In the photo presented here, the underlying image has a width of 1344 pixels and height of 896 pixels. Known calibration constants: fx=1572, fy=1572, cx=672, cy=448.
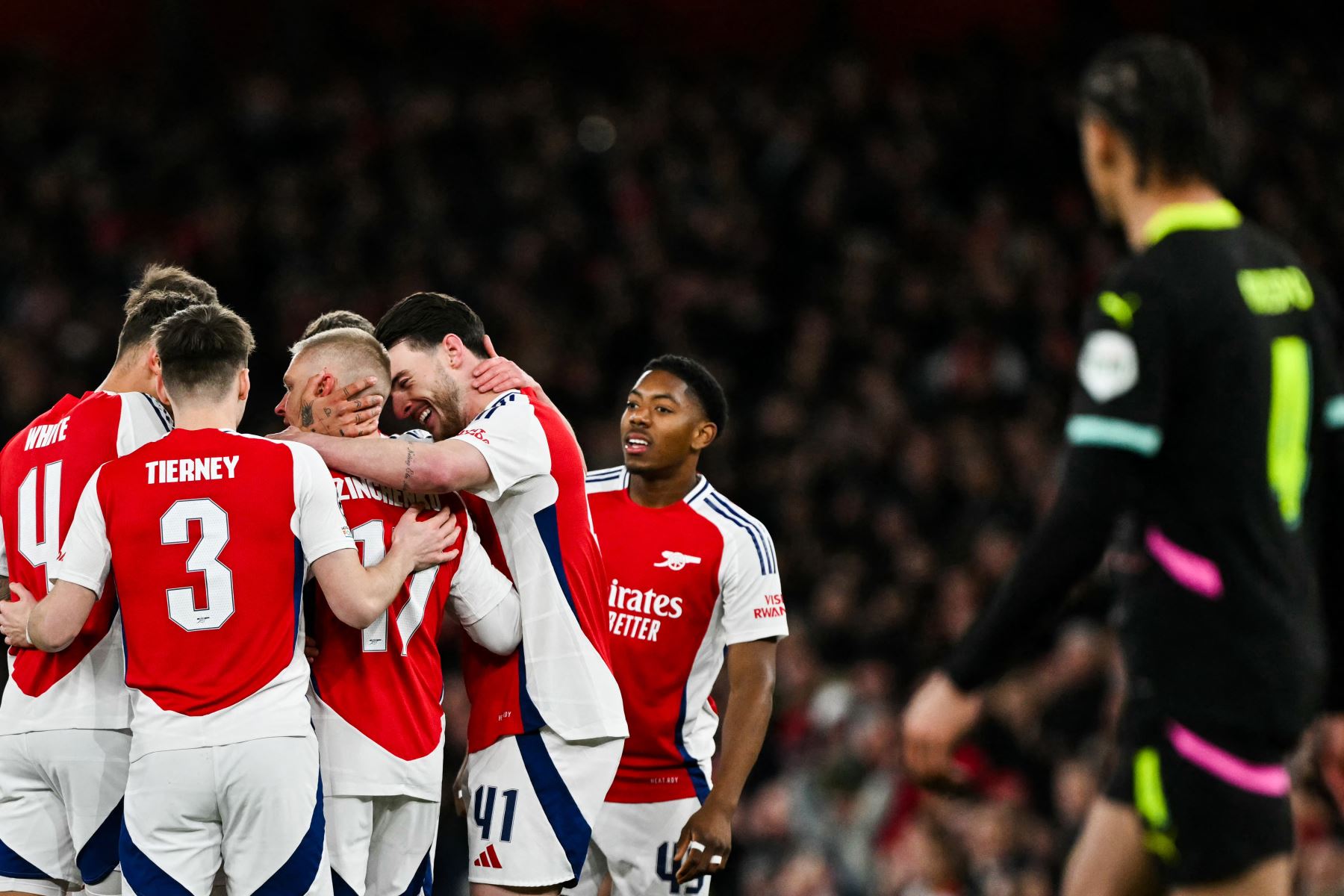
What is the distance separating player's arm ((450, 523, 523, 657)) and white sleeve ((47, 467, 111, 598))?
105 cm

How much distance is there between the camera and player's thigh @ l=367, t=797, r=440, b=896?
191 inches

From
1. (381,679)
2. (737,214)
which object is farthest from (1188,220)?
(737,214)

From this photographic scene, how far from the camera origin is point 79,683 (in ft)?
16.1

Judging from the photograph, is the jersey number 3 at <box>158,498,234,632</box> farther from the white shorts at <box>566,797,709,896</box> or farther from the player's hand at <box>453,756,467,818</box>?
the white shorts at <box>566,797,709,896</box>

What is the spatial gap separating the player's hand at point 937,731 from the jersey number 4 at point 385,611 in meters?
1.98

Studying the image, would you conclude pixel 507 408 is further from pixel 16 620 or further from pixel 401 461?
pixel 16 620

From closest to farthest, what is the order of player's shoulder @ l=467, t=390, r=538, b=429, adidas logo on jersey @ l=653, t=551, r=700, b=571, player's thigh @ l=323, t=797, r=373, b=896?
1. player's thigh @ l=323, t=797, r=373, b=896
2. player's shoulder @ l=467, t=390, r=538, b=429
3. adidas logo on jersey @ l=653, t=551, r=700, b=571

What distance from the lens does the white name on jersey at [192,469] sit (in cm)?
446

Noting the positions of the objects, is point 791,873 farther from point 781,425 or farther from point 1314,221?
point 1314,221

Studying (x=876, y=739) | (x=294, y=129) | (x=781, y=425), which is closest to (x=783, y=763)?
(x=876, y=739)

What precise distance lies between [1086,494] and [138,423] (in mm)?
3123

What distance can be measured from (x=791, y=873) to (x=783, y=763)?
1101 millimetres

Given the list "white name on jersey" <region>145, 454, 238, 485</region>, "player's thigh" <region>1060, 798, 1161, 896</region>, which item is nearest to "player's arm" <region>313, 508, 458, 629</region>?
"white name on jersey" <region>145, 454, 238, 485</region>

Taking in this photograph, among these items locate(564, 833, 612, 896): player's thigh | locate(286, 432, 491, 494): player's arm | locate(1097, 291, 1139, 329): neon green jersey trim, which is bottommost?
locate(564, 833, 612, 896): player's thigh
